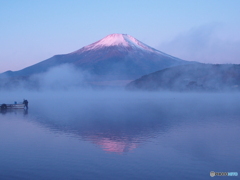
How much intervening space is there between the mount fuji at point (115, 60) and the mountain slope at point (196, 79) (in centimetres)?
4190

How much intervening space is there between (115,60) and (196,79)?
6809 cm

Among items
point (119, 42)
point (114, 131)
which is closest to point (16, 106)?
point (114, 131)

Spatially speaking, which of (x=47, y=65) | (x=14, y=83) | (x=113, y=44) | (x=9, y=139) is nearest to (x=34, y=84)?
(x=14, y=83)

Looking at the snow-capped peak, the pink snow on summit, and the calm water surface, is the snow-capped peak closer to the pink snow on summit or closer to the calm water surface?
the pink snow on summit

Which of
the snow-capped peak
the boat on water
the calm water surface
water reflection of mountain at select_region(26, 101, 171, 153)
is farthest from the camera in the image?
the snow-capped peak

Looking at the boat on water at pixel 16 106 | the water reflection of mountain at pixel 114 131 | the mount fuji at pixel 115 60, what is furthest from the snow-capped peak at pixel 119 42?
the water reflection of mountain at pixel 114 131

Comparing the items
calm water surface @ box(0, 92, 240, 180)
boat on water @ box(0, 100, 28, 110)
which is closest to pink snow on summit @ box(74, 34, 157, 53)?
boat on water @ box(0, 100, 28, 110)

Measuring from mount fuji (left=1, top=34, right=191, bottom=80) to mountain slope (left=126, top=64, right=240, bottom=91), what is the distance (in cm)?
4190

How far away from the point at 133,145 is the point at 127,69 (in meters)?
127

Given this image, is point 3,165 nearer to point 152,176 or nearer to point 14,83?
point 152,176

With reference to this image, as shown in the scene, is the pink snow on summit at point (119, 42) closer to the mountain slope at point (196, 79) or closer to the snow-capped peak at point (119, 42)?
the snow-capped peak at point (119, 42)

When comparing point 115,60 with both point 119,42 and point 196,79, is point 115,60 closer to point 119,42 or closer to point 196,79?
point 119,42

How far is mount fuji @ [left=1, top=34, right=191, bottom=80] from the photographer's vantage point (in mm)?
135500

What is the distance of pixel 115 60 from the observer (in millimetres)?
141375
